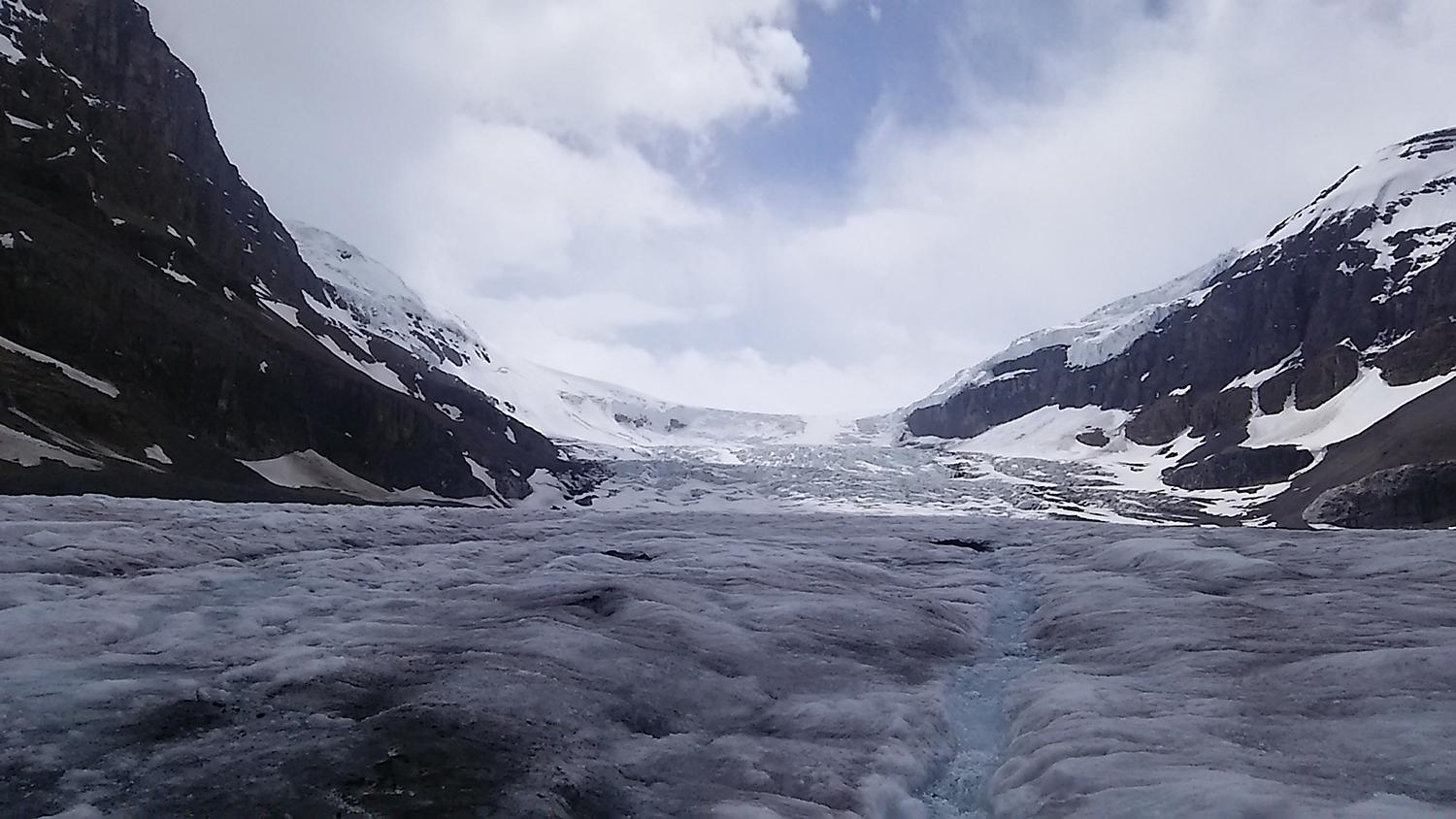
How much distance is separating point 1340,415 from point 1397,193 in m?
53.2

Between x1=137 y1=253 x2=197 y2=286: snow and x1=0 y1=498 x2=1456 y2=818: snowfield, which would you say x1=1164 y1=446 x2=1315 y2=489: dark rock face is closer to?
x1=0 y1=498 x2=1456 y2=818: snowfield

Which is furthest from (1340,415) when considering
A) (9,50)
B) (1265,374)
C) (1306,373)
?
(9,50)

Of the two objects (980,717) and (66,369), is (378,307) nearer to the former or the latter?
(66,369)

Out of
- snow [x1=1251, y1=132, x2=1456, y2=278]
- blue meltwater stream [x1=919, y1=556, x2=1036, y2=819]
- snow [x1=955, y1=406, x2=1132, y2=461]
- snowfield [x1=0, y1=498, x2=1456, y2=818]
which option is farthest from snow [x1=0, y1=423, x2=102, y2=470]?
snow [x1=1251, y1=132, x2=1456, y2=278]

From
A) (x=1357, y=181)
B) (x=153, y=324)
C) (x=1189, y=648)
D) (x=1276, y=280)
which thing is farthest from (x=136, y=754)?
(x=1357, y=181)

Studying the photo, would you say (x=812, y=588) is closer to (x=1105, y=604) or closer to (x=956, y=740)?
(x=1105, y=604)

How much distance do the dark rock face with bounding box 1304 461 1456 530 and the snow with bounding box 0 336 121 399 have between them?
8534 centimetres

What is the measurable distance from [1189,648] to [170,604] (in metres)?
10.2

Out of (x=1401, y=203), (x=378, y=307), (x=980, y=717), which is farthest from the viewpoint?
(x=378, y=307)

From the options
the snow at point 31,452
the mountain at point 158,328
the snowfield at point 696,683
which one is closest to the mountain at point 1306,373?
the snowfield at point 696,683

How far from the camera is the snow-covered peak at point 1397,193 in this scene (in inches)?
5084

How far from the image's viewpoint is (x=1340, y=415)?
107375 millimetres

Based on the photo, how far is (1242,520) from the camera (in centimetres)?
8862

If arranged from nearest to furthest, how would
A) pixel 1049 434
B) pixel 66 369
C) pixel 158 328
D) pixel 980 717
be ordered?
pixel 980 717, pixel 66 369, pixel 158 328, pixel 1049 434
